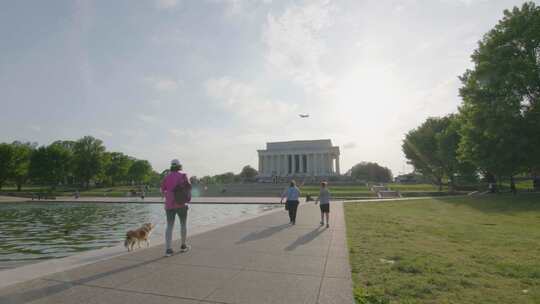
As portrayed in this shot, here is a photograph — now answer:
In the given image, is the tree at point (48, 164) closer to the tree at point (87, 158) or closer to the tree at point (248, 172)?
the tree at point (87, 158)

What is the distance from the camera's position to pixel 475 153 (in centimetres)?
2911

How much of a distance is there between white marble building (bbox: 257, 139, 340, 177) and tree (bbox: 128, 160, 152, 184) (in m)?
38.1

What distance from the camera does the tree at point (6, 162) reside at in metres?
62.0

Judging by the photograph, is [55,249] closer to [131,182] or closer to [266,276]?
[266,276]

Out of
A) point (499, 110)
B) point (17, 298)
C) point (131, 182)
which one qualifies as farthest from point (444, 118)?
point (131, 182)

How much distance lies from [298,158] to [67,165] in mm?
65068

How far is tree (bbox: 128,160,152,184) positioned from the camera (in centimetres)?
9762

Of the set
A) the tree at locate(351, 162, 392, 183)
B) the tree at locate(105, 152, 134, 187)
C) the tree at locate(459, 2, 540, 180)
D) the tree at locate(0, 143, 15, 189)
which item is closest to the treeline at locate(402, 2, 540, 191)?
the tree at locate(459, 2, 540, 180)

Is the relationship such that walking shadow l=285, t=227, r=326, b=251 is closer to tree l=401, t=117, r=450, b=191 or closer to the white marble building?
tree l=401, t=117, r=450, b=191

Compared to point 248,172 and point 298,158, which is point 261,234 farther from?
point 248,172

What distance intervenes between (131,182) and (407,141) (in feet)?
301

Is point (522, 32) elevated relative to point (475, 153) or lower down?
elevated

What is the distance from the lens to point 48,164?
70.1 meters

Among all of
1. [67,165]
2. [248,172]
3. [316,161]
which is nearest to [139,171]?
[67,165]
